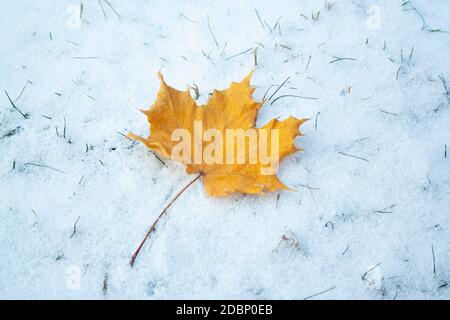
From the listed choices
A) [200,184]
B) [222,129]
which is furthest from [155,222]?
[222,129]

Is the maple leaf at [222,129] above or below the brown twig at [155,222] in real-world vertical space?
above

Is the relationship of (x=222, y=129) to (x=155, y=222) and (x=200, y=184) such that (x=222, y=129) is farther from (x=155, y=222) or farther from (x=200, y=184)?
(x=155, y=222)

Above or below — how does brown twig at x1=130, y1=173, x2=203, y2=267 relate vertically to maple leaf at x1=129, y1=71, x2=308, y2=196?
below

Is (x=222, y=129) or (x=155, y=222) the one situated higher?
(x=222, y=129)
